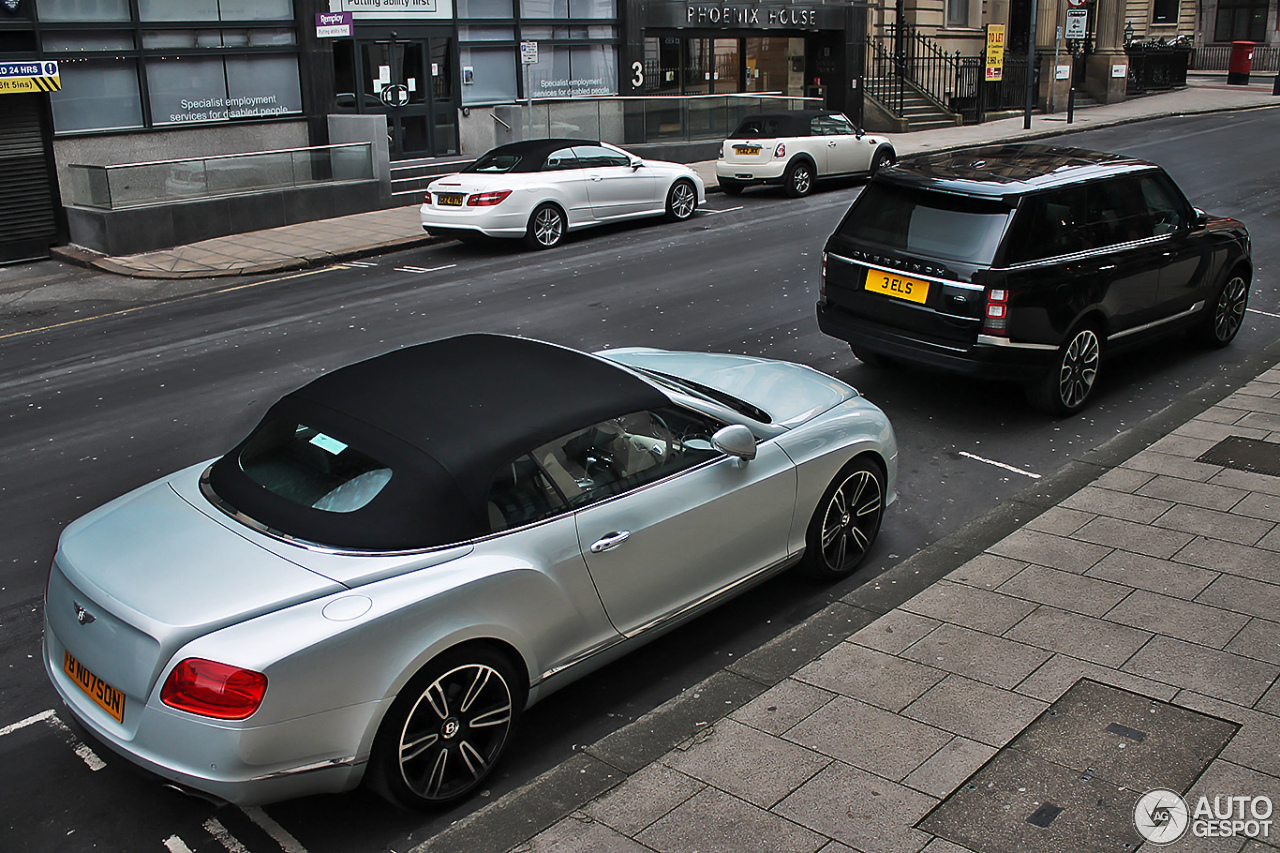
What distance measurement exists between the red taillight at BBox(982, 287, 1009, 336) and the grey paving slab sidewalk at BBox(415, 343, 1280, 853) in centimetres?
192

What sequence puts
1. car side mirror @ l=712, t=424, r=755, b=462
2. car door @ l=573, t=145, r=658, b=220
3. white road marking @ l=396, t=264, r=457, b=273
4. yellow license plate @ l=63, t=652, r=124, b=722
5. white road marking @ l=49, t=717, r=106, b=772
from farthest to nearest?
car door @ l=573, t=145, r=658, b=220 < white road marking @ l=396, t=264, r=457, b=273 < car side mirror @ l=712, t=424, r=755, b=462 < white road marking @ l=49, t=717, r=106, b=772 < yellow license plate @ l=63, t=652, r=124, b=722

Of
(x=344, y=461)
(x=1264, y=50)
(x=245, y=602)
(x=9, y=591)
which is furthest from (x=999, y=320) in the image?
(x=1264, y=50)

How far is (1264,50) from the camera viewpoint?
5262 centimetres

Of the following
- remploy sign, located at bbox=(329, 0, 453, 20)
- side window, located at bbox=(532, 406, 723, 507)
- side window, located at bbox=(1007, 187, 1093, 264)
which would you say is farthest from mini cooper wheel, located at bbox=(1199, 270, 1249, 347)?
remploy sign, located at bbox=(329, 0, 453, 20)

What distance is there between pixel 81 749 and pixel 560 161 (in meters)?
12.9

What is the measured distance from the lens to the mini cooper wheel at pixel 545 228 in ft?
52.5

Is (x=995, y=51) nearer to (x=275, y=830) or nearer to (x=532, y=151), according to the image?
(x=532, y=151)

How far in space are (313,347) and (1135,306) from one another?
740 cm

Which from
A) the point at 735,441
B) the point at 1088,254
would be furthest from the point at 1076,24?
the point at 735,441

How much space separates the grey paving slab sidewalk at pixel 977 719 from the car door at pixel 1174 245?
3118 mm

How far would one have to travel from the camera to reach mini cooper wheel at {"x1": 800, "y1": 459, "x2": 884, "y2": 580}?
5801 millimetres

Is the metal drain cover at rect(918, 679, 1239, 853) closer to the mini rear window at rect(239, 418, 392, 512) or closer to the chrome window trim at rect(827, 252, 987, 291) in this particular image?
the mini rear window at rect(239, 418, 392, 512)

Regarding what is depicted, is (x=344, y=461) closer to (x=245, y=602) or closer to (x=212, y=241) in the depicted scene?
(x=245, y=602)

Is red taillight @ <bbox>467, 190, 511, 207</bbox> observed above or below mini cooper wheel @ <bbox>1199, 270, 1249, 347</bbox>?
above
